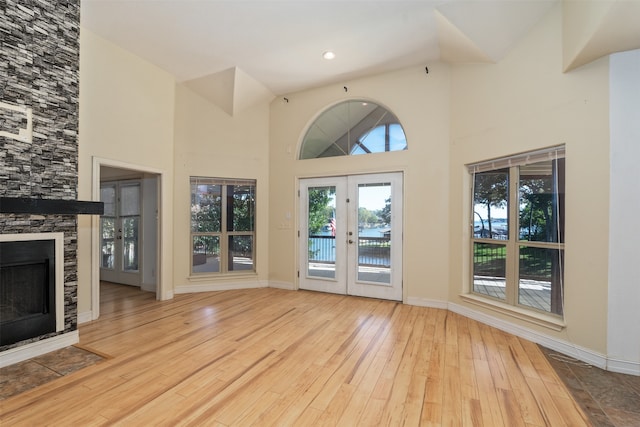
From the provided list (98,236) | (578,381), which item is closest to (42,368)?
(98,236)

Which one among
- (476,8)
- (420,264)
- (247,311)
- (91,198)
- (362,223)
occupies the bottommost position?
(247,311)

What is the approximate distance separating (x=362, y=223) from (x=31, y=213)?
3.83 metres

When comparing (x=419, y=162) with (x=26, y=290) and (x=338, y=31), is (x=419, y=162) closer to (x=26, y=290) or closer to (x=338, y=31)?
(x=338, y=31)

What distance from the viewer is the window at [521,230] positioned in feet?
9.62

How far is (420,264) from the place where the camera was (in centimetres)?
418

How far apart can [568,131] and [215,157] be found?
4.76 metres

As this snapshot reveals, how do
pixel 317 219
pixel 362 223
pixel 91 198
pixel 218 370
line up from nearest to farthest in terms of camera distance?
pixel 218 370 → pixel 91 198 → pixel 362 223 → pixel 317 219

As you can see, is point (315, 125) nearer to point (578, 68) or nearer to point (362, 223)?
point (362, 223)

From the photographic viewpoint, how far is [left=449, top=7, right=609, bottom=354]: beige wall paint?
251 centimetres

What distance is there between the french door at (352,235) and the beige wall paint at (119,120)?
7.56 ft

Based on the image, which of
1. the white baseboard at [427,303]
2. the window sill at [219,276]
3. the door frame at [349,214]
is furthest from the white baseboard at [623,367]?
the window sill at [219,276]

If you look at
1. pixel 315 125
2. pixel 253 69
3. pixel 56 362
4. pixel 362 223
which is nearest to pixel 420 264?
pixel 362 223

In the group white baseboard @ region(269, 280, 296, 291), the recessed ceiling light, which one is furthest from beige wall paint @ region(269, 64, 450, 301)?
white baseboard @ region(269, 280, 296, 291)

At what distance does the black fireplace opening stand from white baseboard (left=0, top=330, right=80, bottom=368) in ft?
0.25
